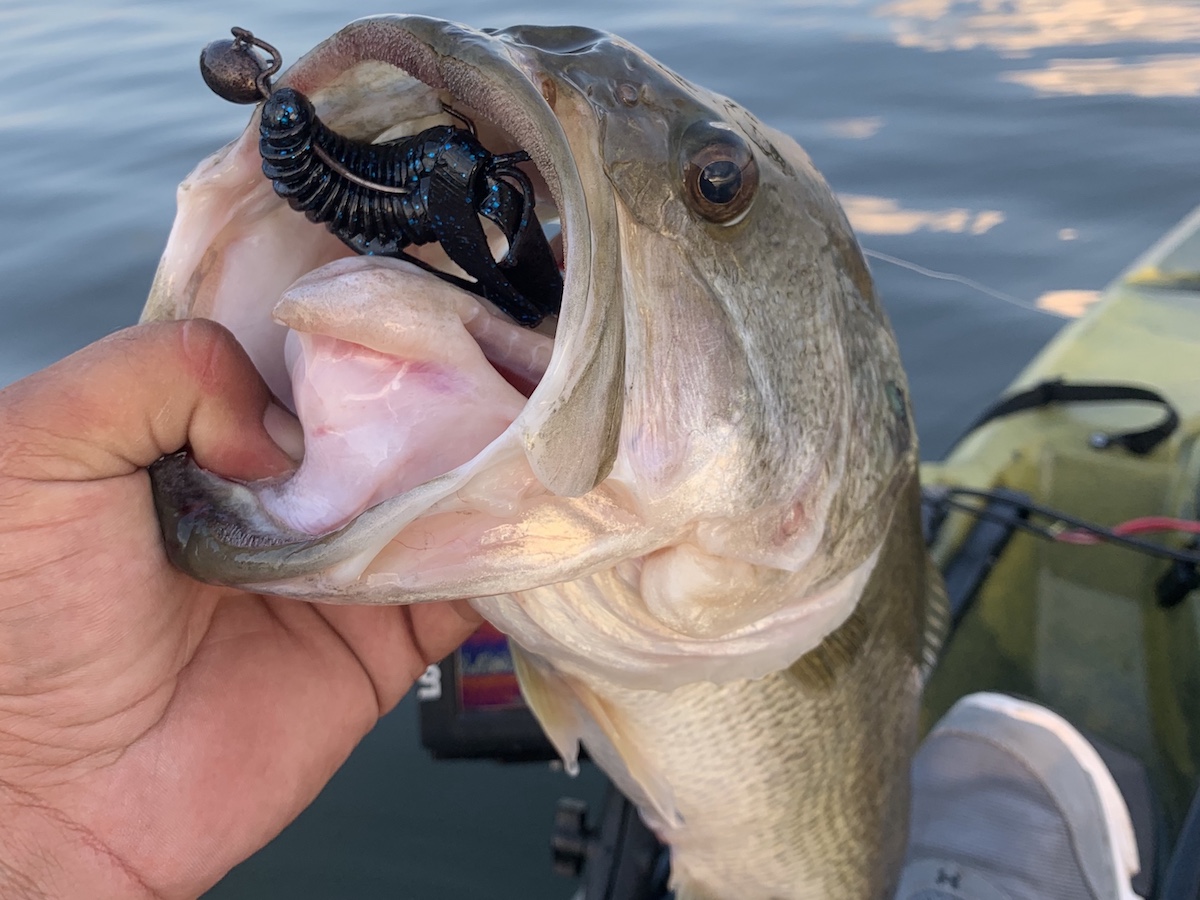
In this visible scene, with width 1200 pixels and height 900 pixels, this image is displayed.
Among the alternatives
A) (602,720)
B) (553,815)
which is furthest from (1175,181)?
(602,720)

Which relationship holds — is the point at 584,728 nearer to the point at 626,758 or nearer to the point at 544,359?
the point at 626,758

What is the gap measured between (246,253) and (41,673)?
0.42 m

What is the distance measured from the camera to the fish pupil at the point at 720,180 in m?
0.74

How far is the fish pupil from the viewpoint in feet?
2.41

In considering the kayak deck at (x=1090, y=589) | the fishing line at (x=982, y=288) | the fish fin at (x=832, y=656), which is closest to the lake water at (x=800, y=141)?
the fishing line at (x=982, y=288)

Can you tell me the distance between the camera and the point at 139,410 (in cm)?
79

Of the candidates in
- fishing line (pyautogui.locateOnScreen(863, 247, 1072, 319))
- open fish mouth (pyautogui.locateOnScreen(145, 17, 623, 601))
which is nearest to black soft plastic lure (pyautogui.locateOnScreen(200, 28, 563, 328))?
open fish mouth (pyautogui.locateOnScreen(145, 17, 623, 601))

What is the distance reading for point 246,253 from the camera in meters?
0.87

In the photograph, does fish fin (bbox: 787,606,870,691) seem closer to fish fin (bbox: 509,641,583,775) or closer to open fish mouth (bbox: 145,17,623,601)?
fish fin (bbox: 509,641,583,775)

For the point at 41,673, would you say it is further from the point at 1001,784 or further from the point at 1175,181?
the point at 1175,181

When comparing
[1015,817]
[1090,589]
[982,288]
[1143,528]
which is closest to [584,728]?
[1015,817]

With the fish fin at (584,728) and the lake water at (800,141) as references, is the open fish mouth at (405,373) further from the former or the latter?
the lake water at (800,141)

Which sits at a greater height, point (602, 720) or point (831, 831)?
point (602, 720)

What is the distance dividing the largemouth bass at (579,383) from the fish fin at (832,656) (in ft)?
0.30
